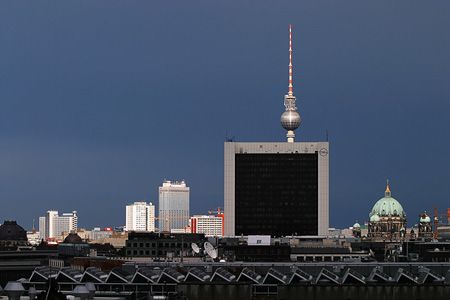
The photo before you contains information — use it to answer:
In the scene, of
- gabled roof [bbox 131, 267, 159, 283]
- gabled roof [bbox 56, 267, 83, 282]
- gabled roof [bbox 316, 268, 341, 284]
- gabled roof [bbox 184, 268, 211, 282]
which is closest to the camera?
gabled roof [bbox 316, 268, 341, 284]

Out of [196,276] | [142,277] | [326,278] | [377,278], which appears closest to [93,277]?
[142,277]

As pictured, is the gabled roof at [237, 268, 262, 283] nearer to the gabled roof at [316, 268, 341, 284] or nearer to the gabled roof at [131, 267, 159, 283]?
the gabled roof at [316, 268, 341, 284]

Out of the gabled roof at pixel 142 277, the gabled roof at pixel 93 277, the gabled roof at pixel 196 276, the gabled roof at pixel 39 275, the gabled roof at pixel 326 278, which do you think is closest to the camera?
the gabled roof at pixel 326 278

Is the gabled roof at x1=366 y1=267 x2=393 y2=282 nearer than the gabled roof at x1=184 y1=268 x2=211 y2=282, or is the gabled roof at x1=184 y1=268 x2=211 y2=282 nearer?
the gabled roof at x1=366 y1=267 x2=393 y2=282

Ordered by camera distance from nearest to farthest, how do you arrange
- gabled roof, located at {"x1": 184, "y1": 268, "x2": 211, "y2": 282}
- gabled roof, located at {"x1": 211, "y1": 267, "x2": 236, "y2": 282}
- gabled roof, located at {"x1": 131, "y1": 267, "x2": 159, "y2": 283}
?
gabled roof, located at {"x1": 211, "y1": 267, "x2": 236, "y2": 282}
gabled roof, located at {"x1": 184, "y1": 268, "x2": 211, "y2": 282}
gabled roof, located at {"x1": 131, "y1": 267, "x2": 159, "y2": 283}

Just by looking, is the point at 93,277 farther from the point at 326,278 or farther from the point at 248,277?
the point at 326,278

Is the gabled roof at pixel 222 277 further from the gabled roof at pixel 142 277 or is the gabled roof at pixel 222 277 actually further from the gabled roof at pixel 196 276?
the gabled roof at pixel 142 277

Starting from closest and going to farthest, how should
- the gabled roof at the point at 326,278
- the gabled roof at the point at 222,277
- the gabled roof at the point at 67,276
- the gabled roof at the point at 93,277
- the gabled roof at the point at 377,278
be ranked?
the gabled roof at the point at 222,277
the gabled roof at the point at 326,278
the gabled roof at the point at 377,278
the gabled roof at the point at 93,277
the gabled roof at the point at 67,276

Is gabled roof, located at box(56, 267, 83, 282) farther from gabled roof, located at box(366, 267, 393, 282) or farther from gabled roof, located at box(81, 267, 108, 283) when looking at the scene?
gabled roof, located at box(366, 267, 393, 282)

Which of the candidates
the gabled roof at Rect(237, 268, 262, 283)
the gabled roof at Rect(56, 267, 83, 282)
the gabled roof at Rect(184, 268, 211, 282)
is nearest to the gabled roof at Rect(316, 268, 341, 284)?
the gabled roof at Rect(237, 268, 262, 283)

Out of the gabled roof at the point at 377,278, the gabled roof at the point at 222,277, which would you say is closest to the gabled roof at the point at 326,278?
the gabled roof at the point at 377,278

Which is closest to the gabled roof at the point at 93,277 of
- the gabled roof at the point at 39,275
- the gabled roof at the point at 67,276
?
the gabled roof at the point at 67,276

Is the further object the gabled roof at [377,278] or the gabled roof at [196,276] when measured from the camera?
the gabled roof at [196,276]

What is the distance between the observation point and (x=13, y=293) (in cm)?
6769
